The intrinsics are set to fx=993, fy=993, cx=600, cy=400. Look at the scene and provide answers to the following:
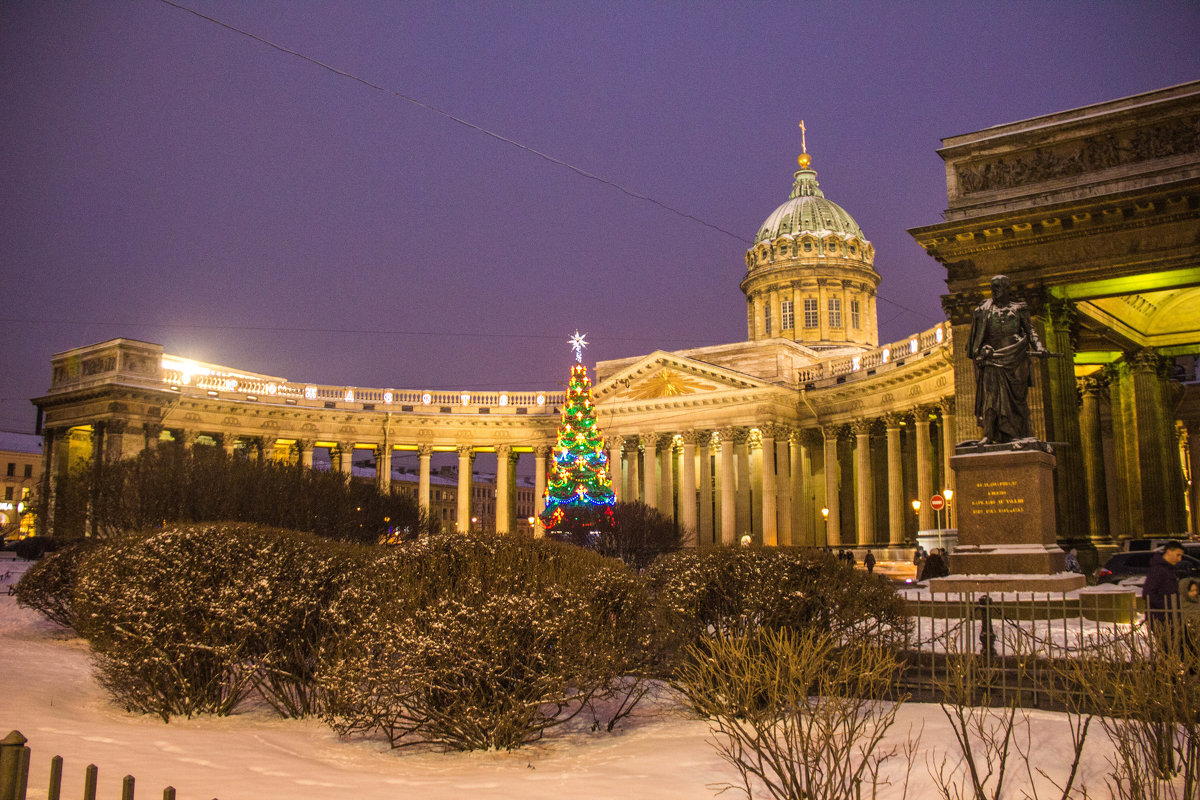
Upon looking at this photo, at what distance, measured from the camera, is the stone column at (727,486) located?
181 feet

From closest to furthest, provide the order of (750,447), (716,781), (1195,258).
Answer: (716,781) → (1195,258) → (750,447)

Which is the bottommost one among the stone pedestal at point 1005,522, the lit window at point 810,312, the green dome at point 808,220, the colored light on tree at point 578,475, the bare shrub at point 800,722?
the bare shrub at point 800,722

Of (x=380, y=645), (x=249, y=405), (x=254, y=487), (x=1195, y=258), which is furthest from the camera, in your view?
(x=249, y=405)

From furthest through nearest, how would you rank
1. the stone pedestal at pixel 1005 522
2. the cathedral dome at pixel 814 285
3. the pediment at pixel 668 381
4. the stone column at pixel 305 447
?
1. the cathedral dome at pixel 814 285
2. the stone column at pixel 305 447
3. the pediment at pixel 668 381
4. the stone pedestal at pixel 1005 522

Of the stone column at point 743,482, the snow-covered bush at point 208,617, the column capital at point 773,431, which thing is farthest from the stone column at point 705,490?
the snow-covered bush at point 208,617

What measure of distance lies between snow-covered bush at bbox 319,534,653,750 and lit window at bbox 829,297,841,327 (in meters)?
65.8

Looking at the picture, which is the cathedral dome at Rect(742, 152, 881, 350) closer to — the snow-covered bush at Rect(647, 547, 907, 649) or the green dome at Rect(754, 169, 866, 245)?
the green dome at Rect(754, 169, 866, 245)

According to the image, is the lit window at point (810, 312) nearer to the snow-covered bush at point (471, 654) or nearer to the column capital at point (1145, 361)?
the column capital at point (1145, 361)

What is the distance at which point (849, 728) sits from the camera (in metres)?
7.28

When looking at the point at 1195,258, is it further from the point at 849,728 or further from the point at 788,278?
the point at 788,278

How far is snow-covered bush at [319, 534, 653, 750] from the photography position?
1035 cm

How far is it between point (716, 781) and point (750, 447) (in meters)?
53.1

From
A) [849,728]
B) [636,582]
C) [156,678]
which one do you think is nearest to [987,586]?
[636,582]

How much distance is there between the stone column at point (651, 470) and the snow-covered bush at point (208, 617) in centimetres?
4475
